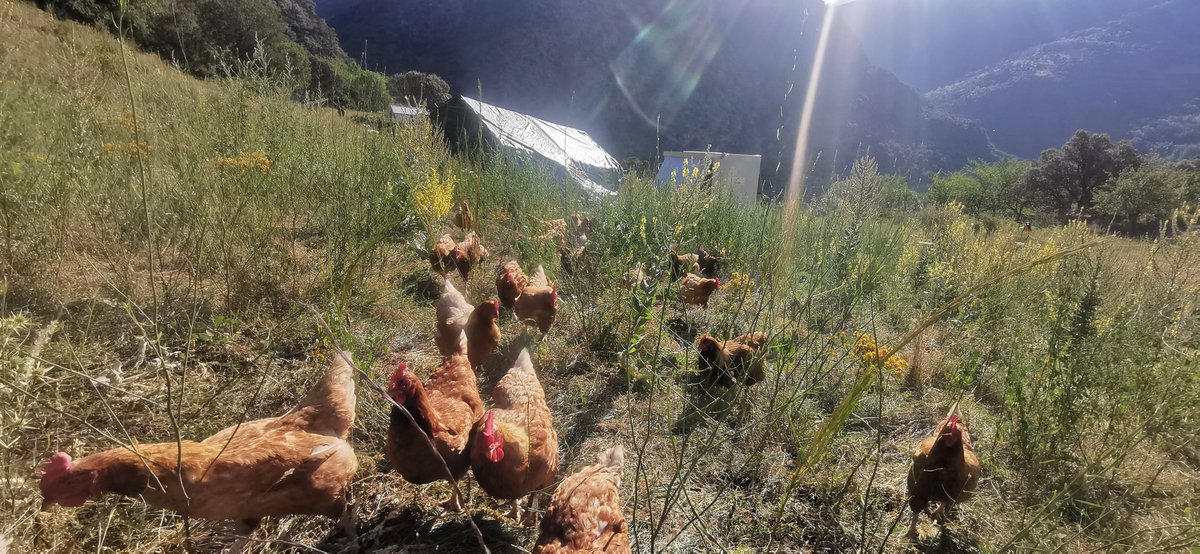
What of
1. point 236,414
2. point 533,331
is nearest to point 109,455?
point 236,414

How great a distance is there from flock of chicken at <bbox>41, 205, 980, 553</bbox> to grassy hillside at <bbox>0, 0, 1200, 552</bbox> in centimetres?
12

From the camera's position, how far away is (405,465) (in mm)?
1700

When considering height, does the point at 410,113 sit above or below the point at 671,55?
below

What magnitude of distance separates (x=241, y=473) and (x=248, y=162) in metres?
2.34

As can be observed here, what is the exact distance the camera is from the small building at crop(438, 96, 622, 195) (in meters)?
7.82

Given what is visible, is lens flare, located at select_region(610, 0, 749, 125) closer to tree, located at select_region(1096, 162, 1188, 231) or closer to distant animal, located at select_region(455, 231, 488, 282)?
tree, located at select_region(1096, 162, 1188, 231)

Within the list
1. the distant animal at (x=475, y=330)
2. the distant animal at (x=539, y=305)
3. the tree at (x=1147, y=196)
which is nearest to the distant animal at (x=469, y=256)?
the distant animal at (x=539, y=305)

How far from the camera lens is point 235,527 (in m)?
1.59

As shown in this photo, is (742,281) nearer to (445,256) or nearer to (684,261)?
(684,261)

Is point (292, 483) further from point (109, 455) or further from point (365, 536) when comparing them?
point (109, 455)

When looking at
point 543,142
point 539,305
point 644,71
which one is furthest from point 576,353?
point 644,71

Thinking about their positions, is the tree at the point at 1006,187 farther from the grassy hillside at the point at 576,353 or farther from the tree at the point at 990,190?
the grassy hillside at the point at 576,353

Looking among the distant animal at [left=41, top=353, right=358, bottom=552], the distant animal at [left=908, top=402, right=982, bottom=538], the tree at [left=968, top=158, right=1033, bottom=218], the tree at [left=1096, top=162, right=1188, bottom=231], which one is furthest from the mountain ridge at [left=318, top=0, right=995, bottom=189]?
the distant animal at [left=41, top=353, right=358, bottom=552]

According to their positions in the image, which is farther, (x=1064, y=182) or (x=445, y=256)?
(x=1064, y=182)
